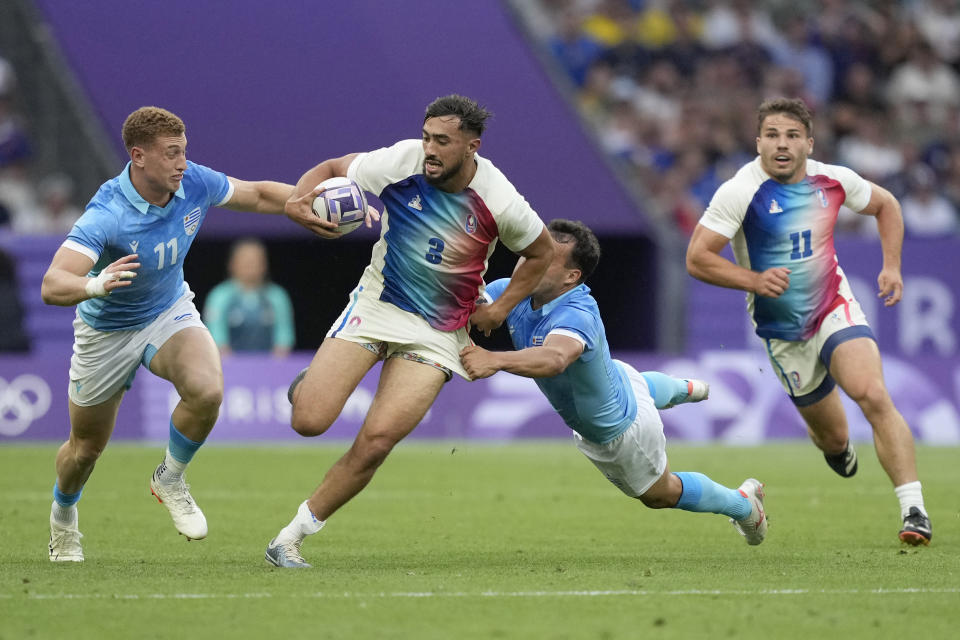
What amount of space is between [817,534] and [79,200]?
11061mm

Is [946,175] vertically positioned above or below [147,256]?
above

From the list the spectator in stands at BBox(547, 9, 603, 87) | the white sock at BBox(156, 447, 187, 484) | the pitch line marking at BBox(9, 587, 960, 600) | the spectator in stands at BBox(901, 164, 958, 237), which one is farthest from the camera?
the spectator in stands at BBox(547, 9, 603, 87)

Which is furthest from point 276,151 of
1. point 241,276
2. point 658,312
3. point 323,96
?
point 658,312

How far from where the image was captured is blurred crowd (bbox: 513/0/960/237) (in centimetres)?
2095

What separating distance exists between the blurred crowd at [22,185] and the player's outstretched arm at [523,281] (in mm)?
11121

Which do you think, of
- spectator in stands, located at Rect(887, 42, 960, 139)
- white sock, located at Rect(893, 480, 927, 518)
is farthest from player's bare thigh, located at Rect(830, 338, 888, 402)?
spectator in stands, located at Rect(887, 42, 960, 139)

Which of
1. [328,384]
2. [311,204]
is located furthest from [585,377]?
[311,204]

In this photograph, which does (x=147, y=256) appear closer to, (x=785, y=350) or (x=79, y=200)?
(x=785, y=350)

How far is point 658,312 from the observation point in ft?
60.7

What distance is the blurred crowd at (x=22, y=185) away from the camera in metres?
17.8

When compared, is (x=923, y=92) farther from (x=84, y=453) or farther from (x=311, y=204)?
(x=84, y=453)

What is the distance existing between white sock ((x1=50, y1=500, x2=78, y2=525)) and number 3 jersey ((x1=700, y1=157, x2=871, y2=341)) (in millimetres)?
4093

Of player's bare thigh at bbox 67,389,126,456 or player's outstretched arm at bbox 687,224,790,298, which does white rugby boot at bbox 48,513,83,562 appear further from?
player's outstretched arm at bbox 687,224,790,298

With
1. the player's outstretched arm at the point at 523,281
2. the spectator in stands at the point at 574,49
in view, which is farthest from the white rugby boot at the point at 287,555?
the spectator in stands at the point at 574,49
